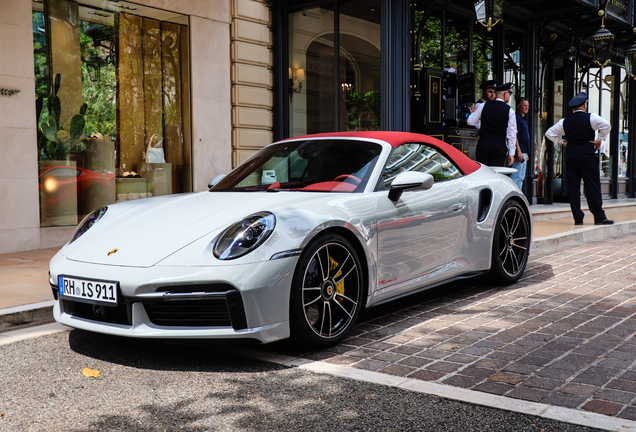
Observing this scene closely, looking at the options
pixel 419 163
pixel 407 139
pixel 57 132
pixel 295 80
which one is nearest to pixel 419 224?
pixel 419 163

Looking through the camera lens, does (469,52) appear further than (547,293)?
Yes

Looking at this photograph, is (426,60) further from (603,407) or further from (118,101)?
(603,407)

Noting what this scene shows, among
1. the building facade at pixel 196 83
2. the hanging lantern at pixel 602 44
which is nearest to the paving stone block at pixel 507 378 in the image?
the building facade at pixel 196 83

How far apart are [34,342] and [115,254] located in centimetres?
102

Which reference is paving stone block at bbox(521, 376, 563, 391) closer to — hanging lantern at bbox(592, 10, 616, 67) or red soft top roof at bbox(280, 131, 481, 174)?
red soft top roof at bbox(280, 131, 481, 174)

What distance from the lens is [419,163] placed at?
4.68m

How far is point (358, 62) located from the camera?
1103 centimetres

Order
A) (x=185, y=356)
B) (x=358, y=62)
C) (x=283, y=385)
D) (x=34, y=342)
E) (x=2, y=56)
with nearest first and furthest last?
1. (x=283, y=385)
2. (x=185, y=356)
3. (x=34, y=342)
4. (x=2, y=56)
5. (x=358, y=62)

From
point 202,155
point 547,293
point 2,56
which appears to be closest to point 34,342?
point 547,293

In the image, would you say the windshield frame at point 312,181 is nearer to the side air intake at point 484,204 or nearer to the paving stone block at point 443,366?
the side air intake at point 484,204

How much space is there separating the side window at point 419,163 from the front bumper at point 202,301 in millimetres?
1336

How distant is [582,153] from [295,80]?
5.17 metres

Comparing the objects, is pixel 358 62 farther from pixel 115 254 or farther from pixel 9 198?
pixel 115 254

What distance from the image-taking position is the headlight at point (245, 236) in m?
3.27
